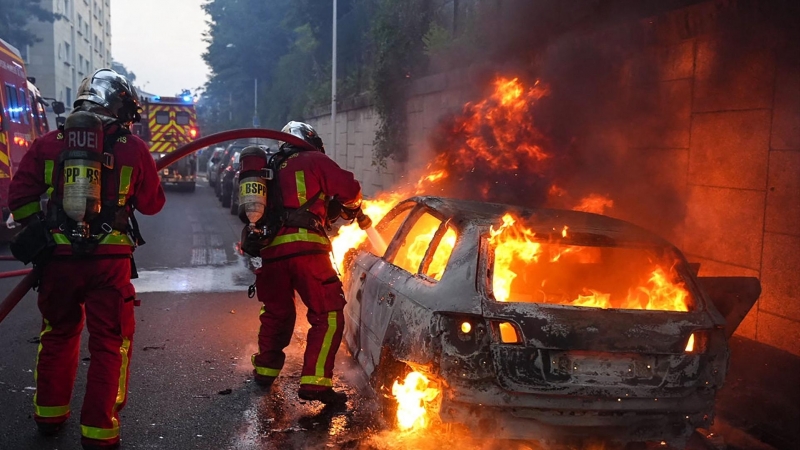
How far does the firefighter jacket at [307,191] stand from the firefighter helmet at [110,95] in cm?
106

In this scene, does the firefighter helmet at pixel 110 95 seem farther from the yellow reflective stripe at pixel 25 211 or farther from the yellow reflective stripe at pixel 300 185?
the yellow reflective stripe at pixel 300 185

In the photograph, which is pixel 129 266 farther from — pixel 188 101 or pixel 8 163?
pixel 188 101

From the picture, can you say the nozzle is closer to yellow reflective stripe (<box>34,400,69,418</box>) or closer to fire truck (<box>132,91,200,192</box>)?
yellow reflective stripe (<box>34,400,69,418</box>)

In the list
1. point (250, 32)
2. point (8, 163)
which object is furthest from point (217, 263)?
point (250, 32)

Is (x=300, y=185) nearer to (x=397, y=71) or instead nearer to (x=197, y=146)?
(x=197, y=146)

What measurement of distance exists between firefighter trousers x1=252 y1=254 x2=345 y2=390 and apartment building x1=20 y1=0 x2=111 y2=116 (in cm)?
3576

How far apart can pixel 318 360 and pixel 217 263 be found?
6.16 m

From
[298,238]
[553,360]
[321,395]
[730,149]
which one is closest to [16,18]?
[298,238]

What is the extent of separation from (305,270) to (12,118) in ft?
29.8

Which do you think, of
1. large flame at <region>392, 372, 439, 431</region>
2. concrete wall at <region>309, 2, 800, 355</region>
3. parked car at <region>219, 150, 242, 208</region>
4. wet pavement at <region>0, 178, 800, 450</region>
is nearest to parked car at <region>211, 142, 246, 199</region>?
parked car at <region>219, 150, 242, 208</region>

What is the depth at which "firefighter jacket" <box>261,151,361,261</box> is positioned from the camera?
185 inches

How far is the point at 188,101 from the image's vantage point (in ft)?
83.3

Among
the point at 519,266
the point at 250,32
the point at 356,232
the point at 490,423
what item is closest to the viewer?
the point at 490,423

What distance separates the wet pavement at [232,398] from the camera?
402 centimetres
